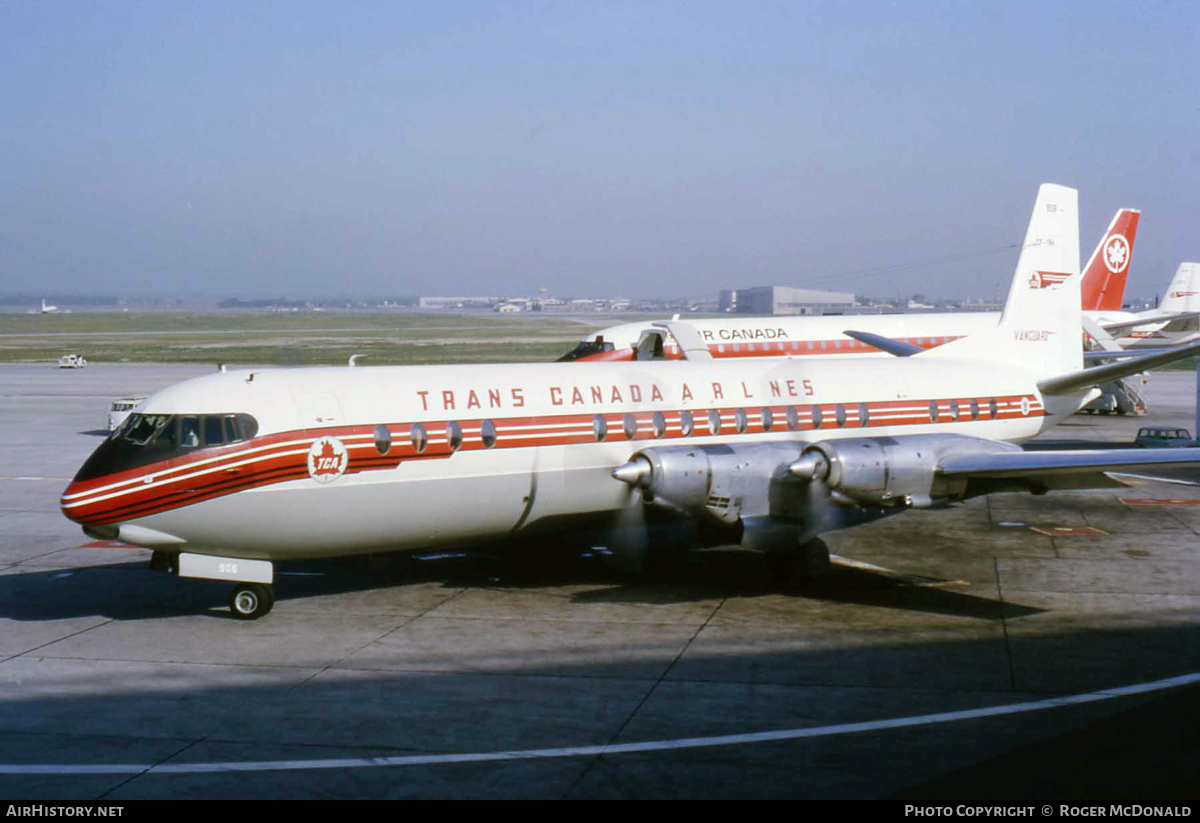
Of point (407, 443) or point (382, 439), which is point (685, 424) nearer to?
point (407, 443)

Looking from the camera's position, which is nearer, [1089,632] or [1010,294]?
[1089,632]

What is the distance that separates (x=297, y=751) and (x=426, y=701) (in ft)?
6.42

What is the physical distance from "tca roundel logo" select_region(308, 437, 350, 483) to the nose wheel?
2042 mm

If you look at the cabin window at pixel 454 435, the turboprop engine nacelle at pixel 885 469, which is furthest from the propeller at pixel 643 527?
the cabin window at pixel 454 435

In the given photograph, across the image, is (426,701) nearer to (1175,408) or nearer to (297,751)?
(297,751)

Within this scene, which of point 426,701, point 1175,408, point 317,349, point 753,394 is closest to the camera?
point 426,701

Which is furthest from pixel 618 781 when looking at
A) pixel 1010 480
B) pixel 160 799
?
pixel 1010 480

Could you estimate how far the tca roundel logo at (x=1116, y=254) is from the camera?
160 ft

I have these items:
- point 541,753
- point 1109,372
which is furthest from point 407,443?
point 1109,372

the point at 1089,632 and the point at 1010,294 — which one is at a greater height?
the point at 1010,294

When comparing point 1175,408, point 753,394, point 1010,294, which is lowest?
point 1175,408

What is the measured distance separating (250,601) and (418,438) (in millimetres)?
3516

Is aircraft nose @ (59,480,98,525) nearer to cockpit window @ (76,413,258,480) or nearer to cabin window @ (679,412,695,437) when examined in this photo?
cockpit window @ (76,413,258,480)

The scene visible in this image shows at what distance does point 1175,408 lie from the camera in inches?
1913
